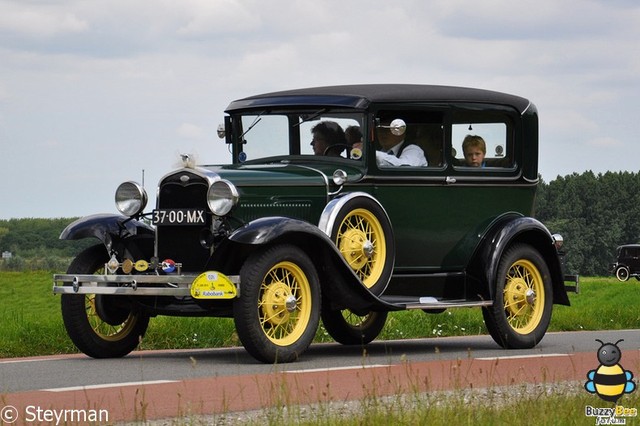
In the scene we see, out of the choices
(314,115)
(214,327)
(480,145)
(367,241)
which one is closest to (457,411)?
(367,241)

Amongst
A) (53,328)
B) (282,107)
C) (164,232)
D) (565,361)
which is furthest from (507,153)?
(53,328)

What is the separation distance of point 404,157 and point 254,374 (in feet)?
12.1

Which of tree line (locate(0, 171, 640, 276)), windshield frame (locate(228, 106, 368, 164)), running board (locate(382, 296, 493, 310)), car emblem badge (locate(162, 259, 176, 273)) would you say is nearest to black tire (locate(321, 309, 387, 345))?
running board (locate(382, 296, 493, 310))

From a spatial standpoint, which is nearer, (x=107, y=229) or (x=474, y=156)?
(x=107, y=229)

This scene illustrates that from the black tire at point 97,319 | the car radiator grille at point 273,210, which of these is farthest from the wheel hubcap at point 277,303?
the black tire at point 97,319

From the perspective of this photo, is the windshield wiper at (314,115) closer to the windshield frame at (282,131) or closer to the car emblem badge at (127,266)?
the windshield frame at (282,131)

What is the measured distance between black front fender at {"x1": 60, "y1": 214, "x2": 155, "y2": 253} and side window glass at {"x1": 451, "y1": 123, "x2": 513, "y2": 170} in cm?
327

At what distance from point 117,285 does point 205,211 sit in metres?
1.01

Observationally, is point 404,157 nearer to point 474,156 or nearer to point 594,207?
point 474,156

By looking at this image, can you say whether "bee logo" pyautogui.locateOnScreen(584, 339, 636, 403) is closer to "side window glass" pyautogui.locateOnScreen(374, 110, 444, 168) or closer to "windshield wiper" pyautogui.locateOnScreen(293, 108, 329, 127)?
"side window glass" pyautogui.locateOnScreen(374, 110, 444, 168)

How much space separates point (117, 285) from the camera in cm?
1095

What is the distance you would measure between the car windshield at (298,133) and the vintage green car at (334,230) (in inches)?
0.6

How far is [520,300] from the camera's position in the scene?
503 inches

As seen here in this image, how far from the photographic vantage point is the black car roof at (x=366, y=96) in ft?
39.9
